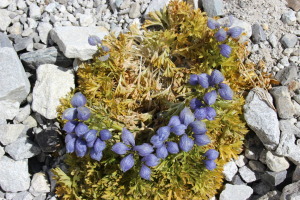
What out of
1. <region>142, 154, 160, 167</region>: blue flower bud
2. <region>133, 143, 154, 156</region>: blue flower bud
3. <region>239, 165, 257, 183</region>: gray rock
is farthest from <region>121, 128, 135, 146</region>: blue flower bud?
<region>239, 165, 257, 183</region>: gray rock

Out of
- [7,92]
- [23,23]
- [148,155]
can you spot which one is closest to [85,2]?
[23,23]

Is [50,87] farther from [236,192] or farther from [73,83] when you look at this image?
[236,192]

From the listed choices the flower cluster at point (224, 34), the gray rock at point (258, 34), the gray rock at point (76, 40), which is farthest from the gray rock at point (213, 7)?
the gray rock at point (76, 40)

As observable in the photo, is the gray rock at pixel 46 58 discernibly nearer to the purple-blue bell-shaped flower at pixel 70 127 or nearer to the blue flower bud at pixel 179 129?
the purple-blue bell-shaped flower at pixel 70 127

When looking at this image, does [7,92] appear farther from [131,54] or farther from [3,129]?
[131,54]

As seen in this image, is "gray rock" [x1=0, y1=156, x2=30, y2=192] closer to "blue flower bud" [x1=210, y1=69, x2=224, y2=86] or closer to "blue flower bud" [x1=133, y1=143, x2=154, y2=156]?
"blue flower bud" [x1=133, y1=143, x2=154, y2=156]

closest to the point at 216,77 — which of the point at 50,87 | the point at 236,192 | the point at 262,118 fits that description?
the point at 262,118
